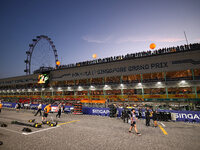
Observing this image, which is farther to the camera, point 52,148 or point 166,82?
point 166,82

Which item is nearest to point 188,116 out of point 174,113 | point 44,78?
point 174,113

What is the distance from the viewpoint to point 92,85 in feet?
113

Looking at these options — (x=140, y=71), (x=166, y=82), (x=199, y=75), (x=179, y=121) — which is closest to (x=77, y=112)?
(x=179, y=121)

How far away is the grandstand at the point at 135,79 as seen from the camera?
22875mm

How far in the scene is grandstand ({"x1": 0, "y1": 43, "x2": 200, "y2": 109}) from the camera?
75.0ft

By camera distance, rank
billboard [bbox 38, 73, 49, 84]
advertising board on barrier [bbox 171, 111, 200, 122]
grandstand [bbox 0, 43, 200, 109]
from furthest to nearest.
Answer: billboard [bbox 38, 73, 49, 84]
grandstand [bbox 0, 43, 200, 109]
advertising board on barrier [bbox 171, 111, 200, 122]

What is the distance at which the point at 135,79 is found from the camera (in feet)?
102

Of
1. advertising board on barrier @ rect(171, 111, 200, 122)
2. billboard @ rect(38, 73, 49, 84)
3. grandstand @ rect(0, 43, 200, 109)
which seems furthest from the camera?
billboard @ rect(38, 73, 49, 84)

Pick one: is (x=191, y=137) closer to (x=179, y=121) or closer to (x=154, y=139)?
(x=154, y=139)

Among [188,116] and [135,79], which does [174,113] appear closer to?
[188,116]

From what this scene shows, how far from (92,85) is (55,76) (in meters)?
16.3

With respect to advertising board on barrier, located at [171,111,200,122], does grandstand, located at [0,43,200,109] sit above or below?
above

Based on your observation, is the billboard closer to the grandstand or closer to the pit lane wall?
the grandstand

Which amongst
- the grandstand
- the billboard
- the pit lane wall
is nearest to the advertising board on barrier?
the pit lane wall
